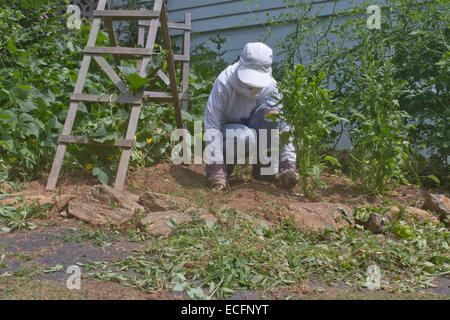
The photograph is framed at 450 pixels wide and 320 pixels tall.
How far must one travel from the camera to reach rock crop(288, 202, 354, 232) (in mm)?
2895

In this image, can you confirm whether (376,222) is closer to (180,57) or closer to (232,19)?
(180,57)

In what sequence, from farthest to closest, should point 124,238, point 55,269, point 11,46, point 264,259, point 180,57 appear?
point 180,57 → point 11,46 → point 124,238 → point 264,259 → point 55,269

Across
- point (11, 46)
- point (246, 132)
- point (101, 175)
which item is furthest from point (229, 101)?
point (11, 46)

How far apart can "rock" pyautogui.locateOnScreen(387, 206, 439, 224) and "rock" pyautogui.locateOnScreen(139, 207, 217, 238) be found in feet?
3.80

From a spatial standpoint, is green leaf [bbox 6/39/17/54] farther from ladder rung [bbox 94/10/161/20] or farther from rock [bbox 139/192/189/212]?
rock [bbox 139/192/189/212]

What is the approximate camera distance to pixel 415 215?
317cm

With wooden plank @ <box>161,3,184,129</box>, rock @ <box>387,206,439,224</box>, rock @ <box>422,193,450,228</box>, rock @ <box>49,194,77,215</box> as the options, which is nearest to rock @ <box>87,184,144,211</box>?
rock @ <box>49,194,77,215</box>

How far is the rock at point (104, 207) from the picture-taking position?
113 inches

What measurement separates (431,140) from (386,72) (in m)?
0.94

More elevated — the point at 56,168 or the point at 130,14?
the point at 130,14

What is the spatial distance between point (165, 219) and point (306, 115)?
121 centimetres

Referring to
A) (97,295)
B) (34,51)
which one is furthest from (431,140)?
(34,51)

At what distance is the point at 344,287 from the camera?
2.25 meters
